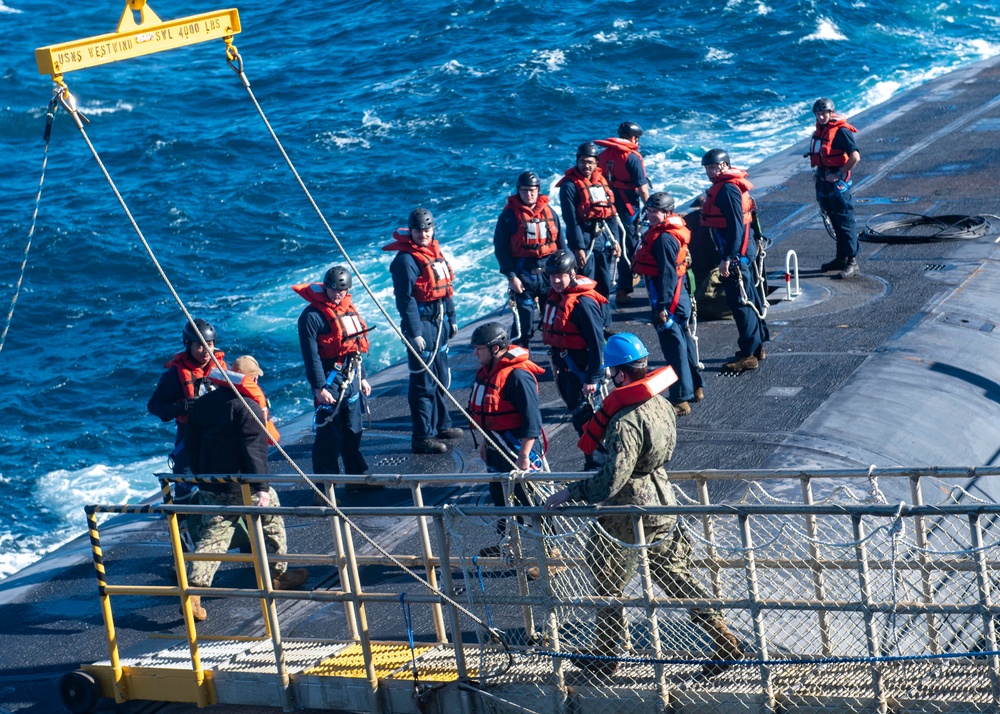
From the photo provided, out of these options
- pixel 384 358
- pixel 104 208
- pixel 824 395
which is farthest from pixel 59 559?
pixel 104 208

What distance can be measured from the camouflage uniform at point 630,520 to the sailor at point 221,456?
10.3ft

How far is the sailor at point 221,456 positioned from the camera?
9.05 meters

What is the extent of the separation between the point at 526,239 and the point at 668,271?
84.9 inches

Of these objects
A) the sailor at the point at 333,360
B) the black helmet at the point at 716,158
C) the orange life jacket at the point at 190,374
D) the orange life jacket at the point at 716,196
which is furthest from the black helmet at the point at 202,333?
the black helmet at the point at 716,158

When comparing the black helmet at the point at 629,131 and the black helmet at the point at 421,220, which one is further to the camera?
the black helmet at the point at 629,131

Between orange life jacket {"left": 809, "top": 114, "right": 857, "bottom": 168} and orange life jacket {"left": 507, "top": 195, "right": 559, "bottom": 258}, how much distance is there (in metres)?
3.90

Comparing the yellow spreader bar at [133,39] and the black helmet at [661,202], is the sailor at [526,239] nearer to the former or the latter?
the black helmet at [661,202]

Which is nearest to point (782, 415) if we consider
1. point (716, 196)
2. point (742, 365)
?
point (742, 365)

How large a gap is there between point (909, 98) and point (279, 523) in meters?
22.3

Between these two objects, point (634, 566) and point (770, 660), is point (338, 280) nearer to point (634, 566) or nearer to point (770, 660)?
point (634, 566)

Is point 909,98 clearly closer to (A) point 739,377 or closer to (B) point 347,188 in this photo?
(B) point 347,188

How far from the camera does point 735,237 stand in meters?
12.4

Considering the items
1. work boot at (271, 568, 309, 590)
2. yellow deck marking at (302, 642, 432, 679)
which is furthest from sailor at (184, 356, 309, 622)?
yellow deck marking at (302, 642, 432, 679)

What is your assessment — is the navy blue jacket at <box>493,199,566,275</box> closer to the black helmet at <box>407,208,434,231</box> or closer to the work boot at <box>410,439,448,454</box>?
the black helmet at <box>407,208,434,231</box>
